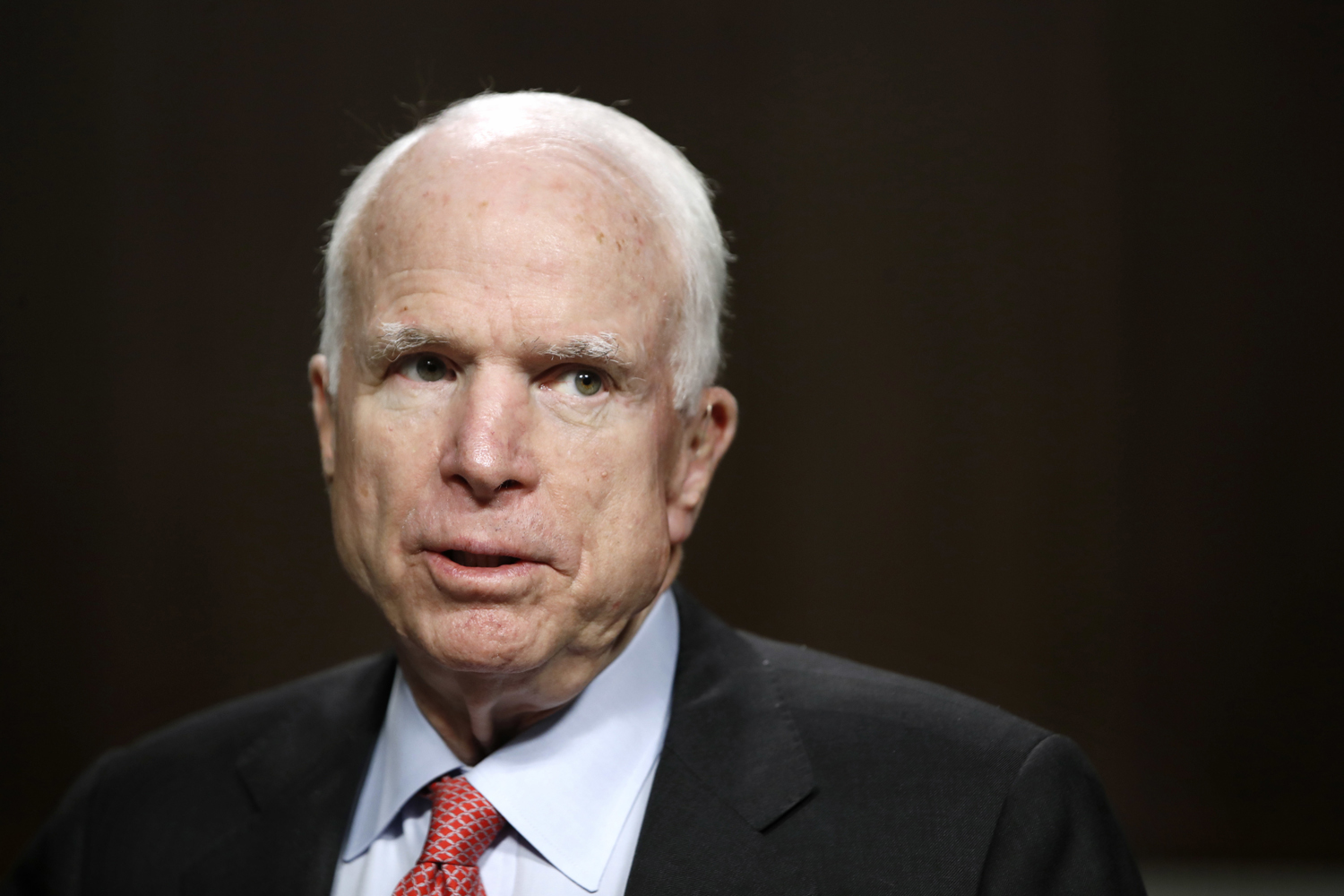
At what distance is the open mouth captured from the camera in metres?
1.39

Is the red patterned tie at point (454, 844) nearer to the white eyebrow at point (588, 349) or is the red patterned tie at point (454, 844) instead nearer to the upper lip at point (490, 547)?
the upper lip at point (490, 547)

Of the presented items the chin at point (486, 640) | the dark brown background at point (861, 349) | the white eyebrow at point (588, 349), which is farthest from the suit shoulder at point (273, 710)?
the dark brown background at point (861, 349)

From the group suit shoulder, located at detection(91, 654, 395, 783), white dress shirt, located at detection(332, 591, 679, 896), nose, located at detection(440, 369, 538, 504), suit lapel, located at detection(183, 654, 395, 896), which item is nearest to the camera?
nose, located at detection(440, 369, 538, 504)

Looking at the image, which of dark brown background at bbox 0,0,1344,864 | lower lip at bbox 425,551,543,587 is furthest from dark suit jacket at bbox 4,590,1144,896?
dark brown background at bbox 0,0,1344,864

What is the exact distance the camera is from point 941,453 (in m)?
2.75

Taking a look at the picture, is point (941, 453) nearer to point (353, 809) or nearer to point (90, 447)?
point (353, 809)

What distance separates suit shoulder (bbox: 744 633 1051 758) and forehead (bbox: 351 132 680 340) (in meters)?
0.54

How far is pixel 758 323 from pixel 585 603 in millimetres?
1494

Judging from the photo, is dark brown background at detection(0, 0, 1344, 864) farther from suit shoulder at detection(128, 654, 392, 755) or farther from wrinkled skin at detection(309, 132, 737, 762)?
wrinkled skin at detection(309, 132, 737, 762)

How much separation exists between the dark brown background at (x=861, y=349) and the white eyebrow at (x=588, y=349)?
1414 mm

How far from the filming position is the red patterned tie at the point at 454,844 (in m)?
1.42

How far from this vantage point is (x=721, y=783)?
1466 millimetres

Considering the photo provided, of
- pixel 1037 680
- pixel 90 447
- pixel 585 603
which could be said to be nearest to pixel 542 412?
pixel 585 603

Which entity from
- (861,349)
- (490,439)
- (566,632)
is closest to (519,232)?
(490,439)
